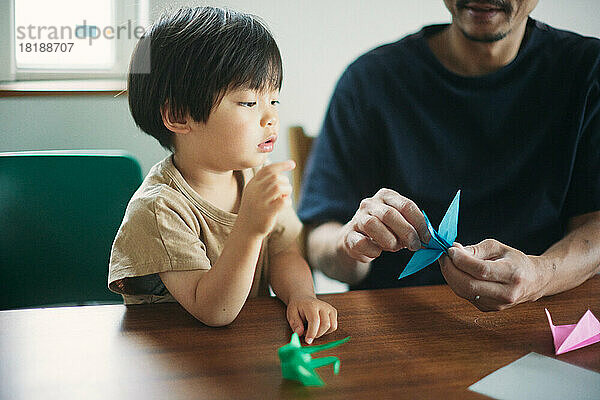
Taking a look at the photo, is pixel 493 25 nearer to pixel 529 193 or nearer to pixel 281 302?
pixel 529 193

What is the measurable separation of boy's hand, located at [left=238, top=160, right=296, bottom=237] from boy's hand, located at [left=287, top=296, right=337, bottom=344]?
0.12 meters

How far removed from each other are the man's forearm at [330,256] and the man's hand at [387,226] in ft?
0.49

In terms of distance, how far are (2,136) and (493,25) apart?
79 centimetres

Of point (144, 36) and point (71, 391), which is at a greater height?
point (144, 36)

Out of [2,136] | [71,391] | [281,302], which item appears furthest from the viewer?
[2,136]

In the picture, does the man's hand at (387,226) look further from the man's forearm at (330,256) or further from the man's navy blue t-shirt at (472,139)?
the man's navy blue t-shirt at (472,139)

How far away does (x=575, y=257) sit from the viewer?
92cm

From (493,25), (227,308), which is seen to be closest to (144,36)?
(227,308)

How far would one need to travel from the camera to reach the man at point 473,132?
108cm

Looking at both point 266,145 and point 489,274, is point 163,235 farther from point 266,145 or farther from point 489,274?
point 489,274

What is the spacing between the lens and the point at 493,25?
1.06 meters

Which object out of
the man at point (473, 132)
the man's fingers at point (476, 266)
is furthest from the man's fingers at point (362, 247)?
the man at point (473, 132)

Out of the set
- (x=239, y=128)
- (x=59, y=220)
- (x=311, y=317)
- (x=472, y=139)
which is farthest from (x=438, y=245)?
(x=59, y=220)

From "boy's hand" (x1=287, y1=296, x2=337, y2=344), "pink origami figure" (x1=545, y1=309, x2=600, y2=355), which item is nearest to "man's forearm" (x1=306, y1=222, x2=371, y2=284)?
"boy's hand" (x1=287, y1=296, x2=337, y2=344)
